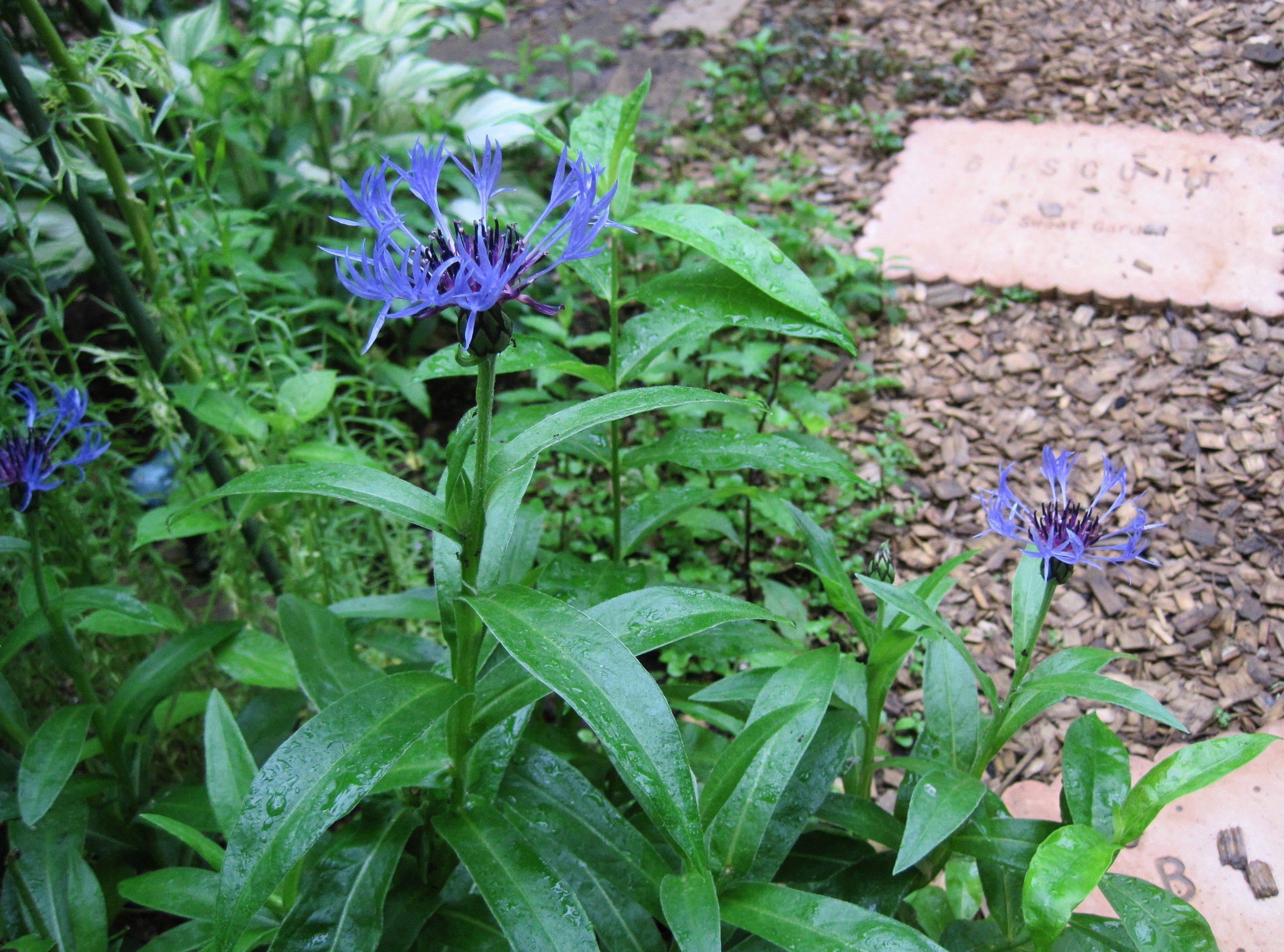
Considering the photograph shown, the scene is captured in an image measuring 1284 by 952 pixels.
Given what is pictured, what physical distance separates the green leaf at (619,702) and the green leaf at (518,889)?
227 mm

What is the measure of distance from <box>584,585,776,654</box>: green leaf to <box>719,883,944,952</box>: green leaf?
36 cm

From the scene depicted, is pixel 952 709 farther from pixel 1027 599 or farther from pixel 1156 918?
pixel 1156 918

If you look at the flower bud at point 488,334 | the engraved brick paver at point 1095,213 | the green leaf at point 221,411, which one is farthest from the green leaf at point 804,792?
the engraved brick paver at point 1095,213

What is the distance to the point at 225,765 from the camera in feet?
4.57

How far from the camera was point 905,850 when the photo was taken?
118 centimetres

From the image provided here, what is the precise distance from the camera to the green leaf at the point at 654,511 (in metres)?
1.62

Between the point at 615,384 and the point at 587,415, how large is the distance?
461mm

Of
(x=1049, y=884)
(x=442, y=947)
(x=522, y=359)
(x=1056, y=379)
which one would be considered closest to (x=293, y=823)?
(x=442, y=947)

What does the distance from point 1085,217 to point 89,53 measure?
2.79 metres

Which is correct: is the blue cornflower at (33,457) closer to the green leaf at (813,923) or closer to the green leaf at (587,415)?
the green leaf at (587,415)

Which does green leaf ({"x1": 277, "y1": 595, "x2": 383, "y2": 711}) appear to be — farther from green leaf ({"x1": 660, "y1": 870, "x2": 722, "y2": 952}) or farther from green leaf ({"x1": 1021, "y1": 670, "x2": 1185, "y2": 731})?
green leaf ({"x1": 1021, "y1": 670, "x2": 1185, "y2": 731})

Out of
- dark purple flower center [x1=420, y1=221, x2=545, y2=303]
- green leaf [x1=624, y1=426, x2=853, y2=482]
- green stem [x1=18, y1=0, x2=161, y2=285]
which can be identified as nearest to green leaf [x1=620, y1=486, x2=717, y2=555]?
green leaf [x1=624, y1=426, x2=853, y2=482]

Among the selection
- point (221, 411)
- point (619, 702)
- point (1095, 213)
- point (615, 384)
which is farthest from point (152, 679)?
point (1095, 213)

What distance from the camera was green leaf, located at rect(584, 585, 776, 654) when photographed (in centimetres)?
113
